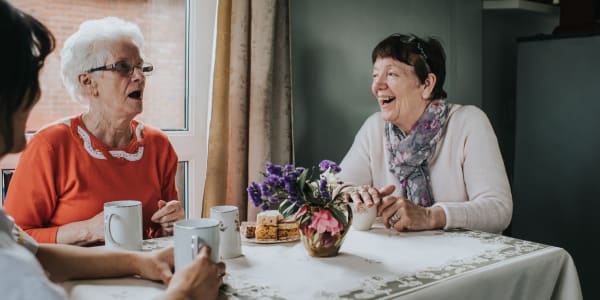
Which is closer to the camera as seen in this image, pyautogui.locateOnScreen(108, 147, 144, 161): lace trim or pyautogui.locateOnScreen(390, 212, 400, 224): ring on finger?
pyautogui.locateOnScreen(390, 212, 400, 224): ring on finger

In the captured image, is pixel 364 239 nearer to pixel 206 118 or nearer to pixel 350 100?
pixel 206 118

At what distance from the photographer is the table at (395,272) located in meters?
1.08

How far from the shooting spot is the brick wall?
6.72 feet

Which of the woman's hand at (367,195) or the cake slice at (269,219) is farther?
the woman's hand at (367,195)

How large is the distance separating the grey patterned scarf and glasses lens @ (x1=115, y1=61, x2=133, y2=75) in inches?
A: 39.8

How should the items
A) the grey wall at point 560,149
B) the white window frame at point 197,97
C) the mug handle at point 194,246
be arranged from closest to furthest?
the mug handle at point 194,246 < the white window frame at point 197,97 < the grey wall at point 560,149

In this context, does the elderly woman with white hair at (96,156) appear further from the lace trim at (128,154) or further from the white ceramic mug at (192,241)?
the white ceramic mug at (192,241)

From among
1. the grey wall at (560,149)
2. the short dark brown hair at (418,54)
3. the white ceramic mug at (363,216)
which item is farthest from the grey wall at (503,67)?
the white ceramic mug at (363,216)

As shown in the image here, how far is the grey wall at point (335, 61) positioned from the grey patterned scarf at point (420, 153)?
0.60 metres

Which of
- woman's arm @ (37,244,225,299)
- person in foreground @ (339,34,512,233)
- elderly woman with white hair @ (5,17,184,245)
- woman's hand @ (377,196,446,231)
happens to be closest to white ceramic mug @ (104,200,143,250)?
woman's arm @ (37,244,225,299)

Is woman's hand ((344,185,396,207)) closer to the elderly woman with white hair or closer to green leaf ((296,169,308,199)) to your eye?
green leaf ((296,169,308,199))

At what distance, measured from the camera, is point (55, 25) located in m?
2.03

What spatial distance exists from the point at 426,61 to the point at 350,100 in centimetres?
67

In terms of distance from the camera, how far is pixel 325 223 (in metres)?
1.28
